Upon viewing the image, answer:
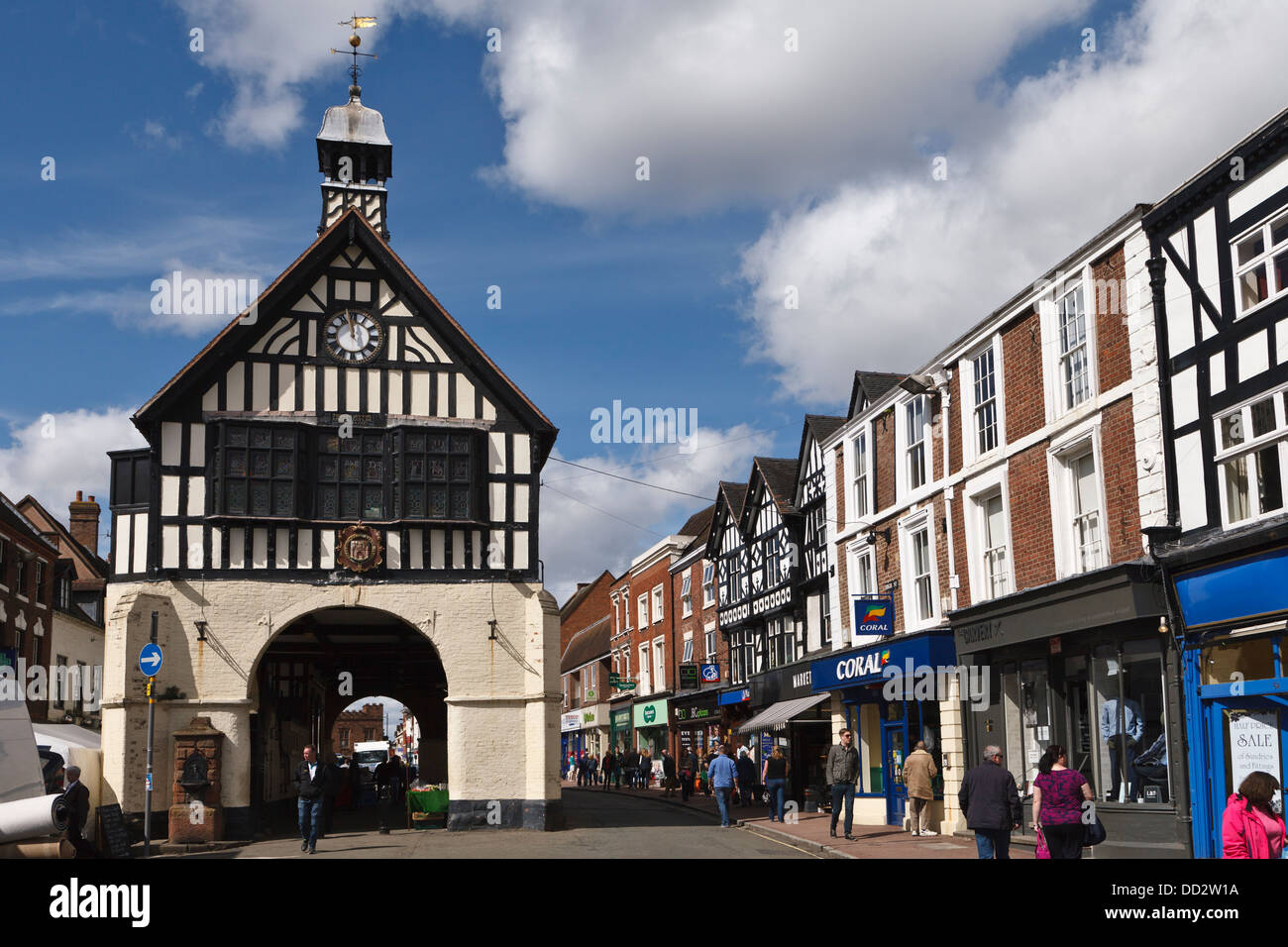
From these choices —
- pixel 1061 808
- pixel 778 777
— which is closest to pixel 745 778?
pixel 778 777

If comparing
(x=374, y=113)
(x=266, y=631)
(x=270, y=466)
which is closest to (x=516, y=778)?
(x=266, y=631)

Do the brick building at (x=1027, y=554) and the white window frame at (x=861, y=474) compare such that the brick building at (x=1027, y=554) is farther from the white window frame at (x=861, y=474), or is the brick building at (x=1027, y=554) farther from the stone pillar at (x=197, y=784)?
the stone pillar at (x=197, y=784)

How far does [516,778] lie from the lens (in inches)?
932

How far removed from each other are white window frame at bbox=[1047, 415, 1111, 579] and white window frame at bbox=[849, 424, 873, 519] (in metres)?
7.42

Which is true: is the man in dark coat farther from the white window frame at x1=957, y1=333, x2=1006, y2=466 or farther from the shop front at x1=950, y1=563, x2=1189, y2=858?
the white window frame at x1=957, y1=333, x2=1006, y2=466

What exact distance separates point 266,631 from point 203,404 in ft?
15.0

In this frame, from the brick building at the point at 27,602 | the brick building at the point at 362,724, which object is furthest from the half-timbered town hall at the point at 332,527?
the brick building at the point at 362,724

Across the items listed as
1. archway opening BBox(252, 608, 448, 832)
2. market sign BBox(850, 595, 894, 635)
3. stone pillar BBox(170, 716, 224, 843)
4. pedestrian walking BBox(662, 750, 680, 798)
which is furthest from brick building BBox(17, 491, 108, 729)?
market sign BBox(850, 595, 894, 635)

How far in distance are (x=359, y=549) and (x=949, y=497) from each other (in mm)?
11090

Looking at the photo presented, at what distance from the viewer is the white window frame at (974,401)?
20391 millimetres

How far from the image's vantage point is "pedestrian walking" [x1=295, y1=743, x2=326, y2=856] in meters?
19.0
